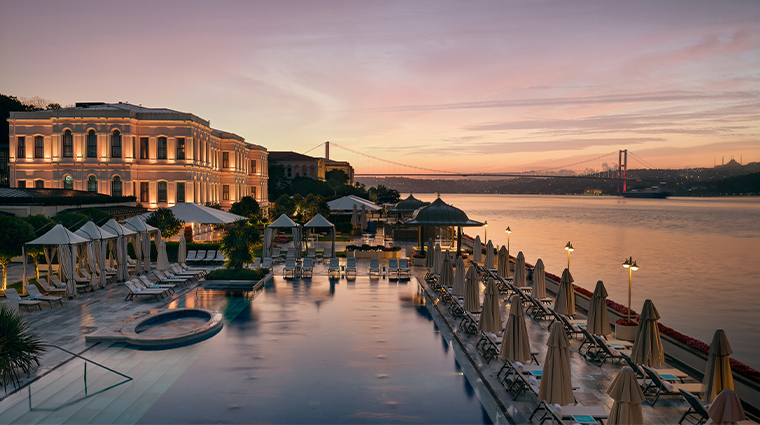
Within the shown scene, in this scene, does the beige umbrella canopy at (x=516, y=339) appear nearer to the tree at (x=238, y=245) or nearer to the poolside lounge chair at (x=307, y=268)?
the tree at (x=238, y=245)

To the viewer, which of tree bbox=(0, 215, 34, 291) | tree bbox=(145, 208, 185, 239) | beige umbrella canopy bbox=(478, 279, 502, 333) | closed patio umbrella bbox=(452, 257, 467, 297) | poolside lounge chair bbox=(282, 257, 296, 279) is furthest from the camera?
tree bbox=(145, 208, 185, 239)

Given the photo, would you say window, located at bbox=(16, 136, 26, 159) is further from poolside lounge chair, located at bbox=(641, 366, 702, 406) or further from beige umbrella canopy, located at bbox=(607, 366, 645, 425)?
beige umbrella canopy, located at bbox=(607, 366, 645, 425)

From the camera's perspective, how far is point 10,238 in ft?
49.9

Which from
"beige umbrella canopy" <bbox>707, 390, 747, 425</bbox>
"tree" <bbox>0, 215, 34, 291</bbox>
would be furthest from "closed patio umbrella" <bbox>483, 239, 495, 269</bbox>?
"tree" <bbox>0, 215, 34, 291</bbox>

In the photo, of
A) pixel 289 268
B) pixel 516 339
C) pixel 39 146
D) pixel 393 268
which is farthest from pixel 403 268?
pixel 39 146

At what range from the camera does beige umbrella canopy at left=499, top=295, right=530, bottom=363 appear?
8.24 metres

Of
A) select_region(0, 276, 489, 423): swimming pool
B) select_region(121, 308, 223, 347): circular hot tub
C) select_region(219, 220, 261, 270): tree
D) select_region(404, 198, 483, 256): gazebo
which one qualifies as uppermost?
select_region(404, 198, 483, 256): gazebo

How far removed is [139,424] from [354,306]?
26.0 ft

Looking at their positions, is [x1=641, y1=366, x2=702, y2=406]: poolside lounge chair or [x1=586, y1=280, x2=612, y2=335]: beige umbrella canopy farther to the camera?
[x1=586, y1=280, x2=612, y2=335]: beige umbrella canopy

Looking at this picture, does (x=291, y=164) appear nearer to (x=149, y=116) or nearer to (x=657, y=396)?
(x=149, y=116)

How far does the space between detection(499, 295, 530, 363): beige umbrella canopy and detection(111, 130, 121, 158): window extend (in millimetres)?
41707

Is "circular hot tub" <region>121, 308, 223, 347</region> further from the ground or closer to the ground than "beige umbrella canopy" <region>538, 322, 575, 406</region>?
closer to the ground

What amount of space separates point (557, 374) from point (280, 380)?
483 cm

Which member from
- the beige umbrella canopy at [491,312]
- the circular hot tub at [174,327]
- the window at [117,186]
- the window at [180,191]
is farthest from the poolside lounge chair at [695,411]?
the window at [117,186]
